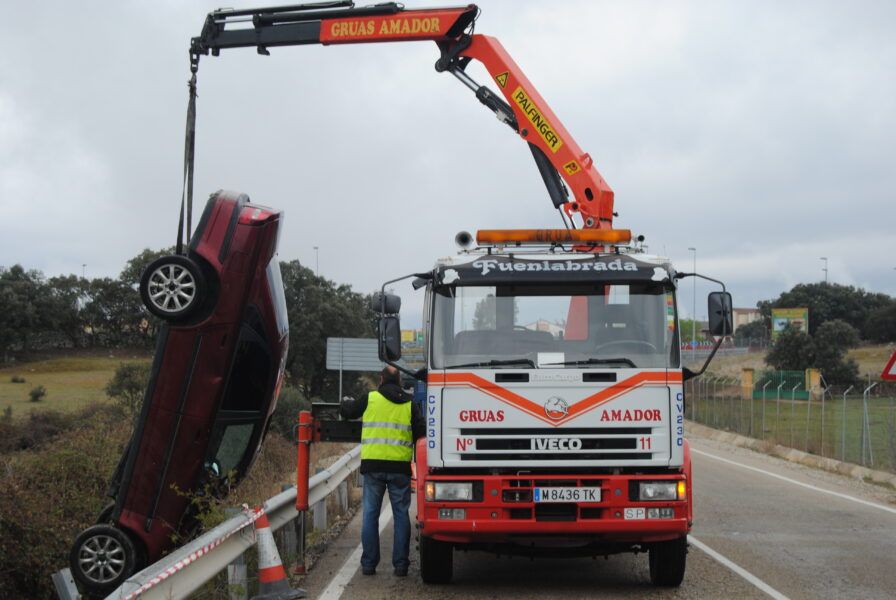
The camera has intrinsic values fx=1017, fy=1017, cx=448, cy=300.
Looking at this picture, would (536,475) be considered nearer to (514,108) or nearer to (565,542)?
(565,542)

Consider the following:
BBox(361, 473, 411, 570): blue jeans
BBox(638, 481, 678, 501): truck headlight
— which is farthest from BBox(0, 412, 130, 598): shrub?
BBox(638, 481, 678, 501): truck headlight

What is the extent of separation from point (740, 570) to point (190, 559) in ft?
17.2

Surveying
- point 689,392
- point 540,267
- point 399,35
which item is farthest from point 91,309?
point 540,267

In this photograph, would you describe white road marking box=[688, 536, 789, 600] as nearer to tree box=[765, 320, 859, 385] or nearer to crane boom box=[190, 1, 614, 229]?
crane boom box=[190, 1, 614, 229]

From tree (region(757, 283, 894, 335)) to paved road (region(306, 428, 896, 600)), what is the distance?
101195 millimetres

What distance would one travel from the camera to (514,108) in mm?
13570

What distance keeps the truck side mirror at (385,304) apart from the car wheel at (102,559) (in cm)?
304

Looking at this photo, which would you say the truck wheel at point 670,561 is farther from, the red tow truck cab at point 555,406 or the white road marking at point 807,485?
the white road marking at point 807,485

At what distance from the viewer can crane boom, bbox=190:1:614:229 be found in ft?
43.5

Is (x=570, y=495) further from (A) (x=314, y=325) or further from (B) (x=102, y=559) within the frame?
(A) (x=314, y=325)

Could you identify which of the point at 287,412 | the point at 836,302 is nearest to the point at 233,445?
the point at 287,412

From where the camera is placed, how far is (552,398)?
312 inches

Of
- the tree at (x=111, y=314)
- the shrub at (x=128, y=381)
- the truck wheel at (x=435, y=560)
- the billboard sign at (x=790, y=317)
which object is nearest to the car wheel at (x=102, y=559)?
the truck wheel at (x=435, y=560)

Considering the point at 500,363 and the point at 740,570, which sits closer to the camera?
the point at 500,363
